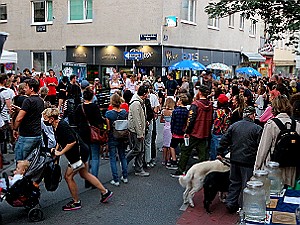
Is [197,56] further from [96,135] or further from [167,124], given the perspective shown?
[96,135]

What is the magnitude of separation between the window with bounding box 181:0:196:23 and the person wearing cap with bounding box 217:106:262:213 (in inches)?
726

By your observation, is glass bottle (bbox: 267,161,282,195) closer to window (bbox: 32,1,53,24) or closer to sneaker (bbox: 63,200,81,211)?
sneaker (bbox: 63,200,81,211)

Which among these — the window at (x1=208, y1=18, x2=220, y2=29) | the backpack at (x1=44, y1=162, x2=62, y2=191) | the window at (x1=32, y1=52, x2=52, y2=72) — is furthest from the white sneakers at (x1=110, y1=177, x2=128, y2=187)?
the window at (x1=208, y1=18, x2=220, y2=29)

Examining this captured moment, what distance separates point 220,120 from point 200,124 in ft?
1.83

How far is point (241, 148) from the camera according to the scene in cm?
620

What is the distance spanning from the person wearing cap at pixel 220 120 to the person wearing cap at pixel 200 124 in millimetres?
284

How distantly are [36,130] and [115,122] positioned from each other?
1532 millimetres

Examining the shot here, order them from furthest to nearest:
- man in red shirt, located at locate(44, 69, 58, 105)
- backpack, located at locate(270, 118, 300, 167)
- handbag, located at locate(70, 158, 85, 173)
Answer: man in red shirt, located at locate(44, 69, 58, 105) < handbag, located at locate(70, 158, 85, 173) < backpack, located at locate(270, 118, 300, 167)

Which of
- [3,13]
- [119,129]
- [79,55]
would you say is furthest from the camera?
[3,13]

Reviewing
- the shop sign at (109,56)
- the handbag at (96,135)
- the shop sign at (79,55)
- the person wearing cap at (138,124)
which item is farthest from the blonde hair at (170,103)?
the shop sign at (79,55)

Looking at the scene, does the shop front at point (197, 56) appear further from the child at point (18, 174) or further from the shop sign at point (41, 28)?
the child at point (18, 174)

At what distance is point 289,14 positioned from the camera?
10.2 m

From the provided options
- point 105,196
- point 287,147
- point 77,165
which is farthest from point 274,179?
point 105,196

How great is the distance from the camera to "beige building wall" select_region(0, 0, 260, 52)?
889 inches
